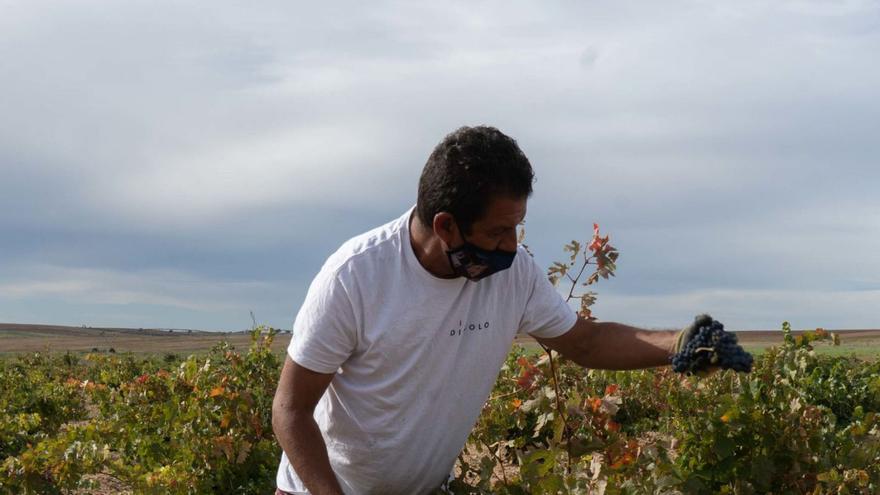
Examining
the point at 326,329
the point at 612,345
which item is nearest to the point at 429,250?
the point at 326,329

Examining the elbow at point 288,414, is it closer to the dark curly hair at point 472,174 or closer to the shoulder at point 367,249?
the shoulder at point 367,249

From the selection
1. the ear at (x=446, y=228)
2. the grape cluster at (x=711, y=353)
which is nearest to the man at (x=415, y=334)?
the ear at (x=446, y=228)

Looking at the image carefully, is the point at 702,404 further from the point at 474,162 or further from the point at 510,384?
the point at 510,384

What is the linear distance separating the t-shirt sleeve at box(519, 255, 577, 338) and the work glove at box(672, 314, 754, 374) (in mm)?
408

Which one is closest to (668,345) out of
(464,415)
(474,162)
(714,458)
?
(714,458)

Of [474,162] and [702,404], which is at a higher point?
[474,162]

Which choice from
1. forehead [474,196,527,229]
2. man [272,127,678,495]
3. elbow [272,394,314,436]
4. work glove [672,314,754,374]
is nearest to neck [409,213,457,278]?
man [272,127,678,495]

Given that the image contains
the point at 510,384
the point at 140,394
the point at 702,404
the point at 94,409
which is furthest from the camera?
the point at 94,409

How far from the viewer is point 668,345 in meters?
3.02

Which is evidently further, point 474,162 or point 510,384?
point 510,384

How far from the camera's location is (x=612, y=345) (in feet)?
10.4

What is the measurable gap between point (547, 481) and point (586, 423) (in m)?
1.29

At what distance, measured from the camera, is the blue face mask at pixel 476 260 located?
274 cm

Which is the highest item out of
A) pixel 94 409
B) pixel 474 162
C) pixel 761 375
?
pixel 474 162
